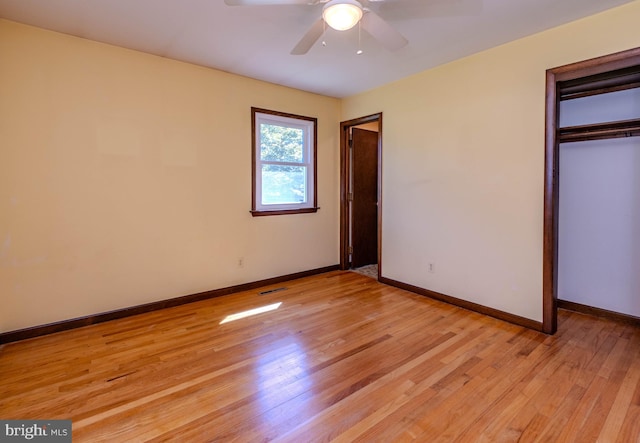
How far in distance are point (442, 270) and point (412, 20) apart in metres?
2.39

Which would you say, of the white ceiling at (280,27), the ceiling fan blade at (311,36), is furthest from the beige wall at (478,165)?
the ceiling fan blade at (311,36)

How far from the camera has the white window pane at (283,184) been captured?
401 cm

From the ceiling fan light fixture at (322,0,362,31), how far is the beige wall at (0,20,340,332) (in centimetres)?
210

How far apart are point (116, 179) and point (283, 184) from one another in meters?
1.86

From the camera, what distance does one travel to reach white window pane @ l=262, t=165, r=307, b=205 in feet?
13.1

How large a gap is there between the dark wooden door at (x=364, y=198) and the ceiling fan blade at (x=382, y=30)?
252 cm

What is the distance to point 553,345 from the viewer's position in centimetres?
245

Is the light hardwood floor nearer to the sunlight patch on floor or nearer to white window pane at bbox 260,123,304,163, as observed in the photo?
the sunlight patch on floor

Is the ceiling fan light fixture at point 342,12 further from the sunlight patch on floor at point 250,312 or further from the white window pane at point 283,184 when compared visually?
the sunlight patch on floor at point 250,312

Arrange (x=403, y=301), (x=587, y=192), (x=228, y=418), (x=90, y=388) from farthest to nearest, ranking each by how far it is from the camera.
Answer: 1. (x=403, y=301)
2. (x=587, y=192)
3. (x=90, y=388)
4. (x=228, y=418)

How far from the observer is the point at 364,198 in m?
4.92

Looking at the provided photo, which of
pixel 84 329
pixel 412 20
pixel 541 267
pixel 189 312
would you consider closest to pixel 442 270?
pixel 541 267

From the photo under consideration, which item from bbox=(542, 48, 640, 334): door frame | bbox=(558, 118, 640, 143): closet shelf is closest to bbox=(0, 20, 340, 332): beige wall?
bbox=(542, 48, 640, 334): door frame

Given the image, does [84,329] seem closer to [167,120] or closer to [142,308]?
[142,308]
